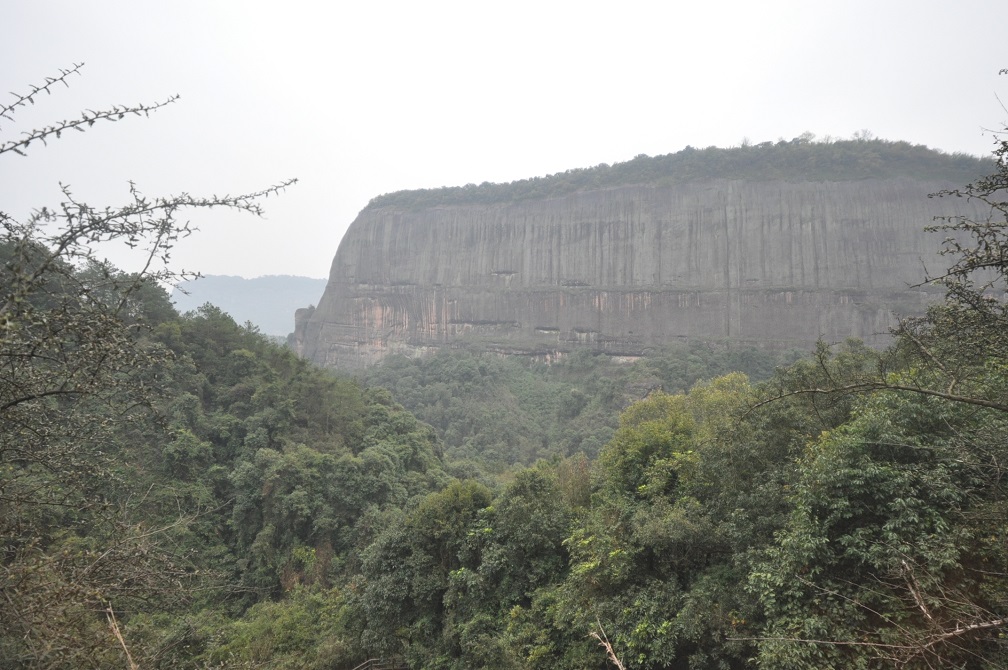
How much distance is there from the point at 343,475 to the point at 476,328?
37.5 meters

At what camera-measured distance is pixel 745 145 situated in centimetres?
4438

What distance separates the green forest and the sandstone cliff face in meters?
27.7

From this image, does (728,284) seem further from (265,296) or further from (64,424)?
(265,296)

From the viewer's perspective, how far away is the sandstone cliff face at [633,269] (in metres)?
36.5

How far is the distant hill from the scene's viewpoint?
130m

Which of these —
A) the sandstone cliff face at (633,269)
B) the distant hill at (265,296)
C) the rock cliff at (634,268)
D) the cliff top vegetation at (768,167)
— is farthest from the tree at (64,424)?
the distant hill at (265,296)

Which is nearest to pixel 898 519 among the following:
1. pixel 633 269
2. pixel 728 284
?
pixel 728 284

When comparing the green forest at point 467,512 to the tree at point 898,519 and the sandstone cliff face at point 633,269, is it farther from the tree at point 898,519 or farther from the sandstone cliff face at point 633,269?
the sandstone cliff face at point 633,269

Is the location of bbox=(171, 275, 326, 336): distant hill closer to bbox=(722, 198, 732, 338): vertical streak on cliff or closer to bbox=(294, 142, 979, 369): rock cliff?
bbox=(294, 142, 979, 369): rock cliff

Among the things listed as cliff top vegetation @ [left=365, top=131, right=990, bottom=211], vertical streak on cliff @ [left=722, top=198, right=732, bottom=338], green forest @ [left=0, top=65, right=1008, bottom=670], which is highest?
cliff top vegetation @ [left=365, top=131, right=990, bottom=211]

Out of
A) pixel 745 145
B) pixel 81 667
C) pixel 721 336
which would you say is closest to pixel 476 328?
pixel 721 336

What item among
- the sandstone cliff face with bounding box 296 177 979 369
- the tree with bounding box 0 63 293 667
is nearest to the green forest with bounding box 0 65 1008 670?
the tree with bounding box 0 63 293 667

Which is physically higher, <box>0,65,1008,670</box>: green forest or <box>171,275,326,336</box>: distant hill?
<box>171,275,326,336</box>: distant hill

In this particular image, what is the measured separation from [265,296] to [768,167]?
14500cm
